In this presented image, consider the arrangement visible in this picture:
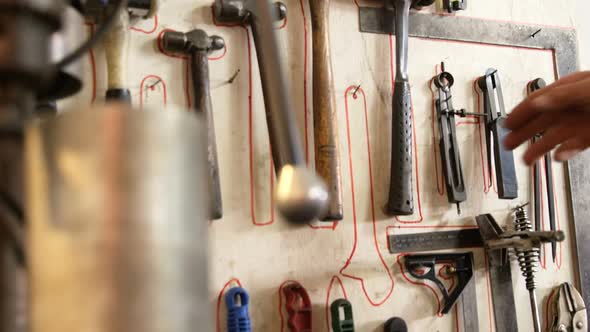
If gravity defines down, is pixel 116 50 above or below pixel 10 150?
above

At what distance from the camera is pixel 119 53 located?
37.0 inches

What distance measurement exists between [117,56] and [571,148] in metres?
0.77

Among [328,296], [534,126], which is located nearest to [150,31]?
[328,296]

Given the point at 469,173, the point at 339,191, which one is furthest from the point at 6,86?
the point at 469,173

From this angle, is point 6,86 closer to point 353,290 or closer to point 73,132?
point 73,132

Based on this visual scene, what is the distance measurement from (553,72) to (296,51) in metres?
0.64

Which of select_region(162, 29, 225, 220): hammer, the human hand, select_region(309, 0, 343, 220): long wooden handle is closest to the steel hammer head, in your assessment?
select_region(162, 29, 225, 220): hammer

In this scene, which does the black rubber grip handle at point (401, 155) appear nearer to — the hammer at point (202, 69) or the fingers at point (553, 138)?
the fingers at point (553, 138)

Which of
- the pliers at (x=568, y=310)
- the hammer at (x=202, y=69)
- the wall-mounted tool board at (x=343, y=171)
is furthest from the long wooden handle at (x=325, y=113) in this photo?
the pliers at (x=568, y=310)

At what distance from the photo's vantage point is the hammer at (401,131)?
3.59 feet

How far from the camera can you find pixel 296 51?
113cm

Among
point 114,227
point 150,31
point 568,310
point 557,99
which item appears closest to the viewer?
point 114,227

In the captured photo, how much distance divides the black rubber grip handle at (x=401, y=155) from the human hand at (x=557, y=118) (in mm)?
184

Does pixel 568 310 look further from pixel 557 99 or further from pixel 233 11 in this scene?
pixel 233 11
